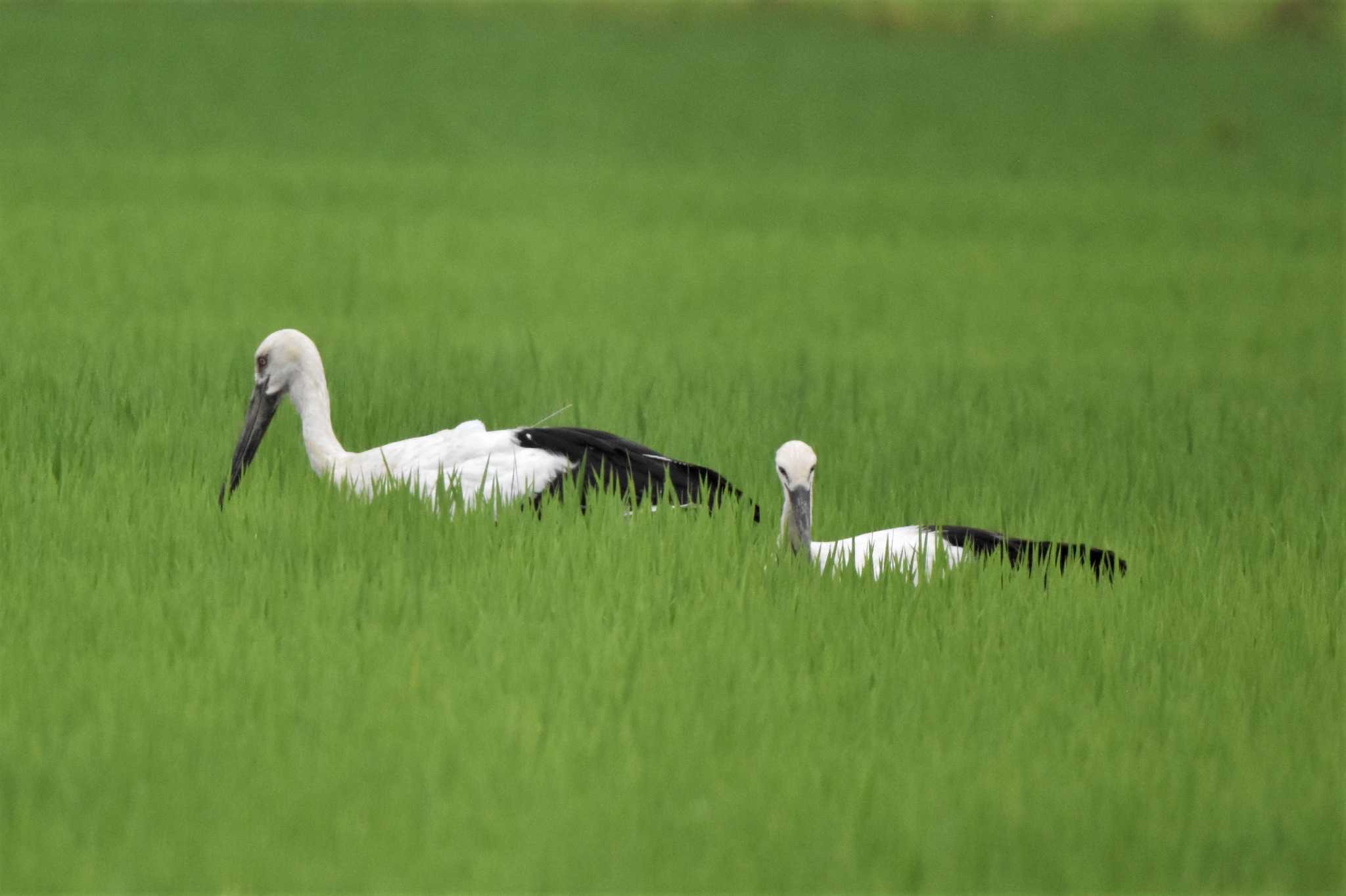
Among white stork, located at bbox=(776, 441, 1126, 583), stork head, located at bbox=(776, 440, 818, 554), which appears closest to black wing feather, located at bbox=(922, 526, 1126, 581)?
white stork, located at bbox=(776, 441, 1126, 583)

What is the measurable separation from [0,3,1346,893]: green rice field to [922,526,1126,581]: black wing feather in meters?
0.14

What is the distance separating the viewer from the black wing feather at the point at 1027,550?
5.05 m

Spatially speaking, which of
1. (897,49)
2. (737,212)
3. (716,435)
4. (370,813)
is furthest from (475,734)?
(897,49)

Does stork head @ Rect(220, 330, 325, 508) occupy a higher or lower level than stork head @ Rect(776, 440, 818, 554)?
higher

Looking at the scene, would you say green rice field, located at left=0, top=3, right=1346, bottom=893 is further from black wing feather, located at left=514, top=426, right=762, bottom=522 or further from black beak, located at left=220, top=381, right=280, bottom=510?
black wing feather, located at left=514, top=426, right=762, bottom=522

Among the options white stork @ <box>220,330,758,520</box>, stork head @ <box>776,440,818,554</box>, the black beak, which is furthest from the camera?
the black beak

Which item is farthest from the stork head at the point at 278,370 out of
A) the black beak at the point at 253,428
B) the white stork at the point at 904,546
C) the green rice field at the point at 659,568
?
the white stork at the point at 904,546

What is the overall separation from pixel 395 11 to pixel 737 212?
63.9 ft

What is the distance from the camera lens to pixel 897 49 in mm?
34406

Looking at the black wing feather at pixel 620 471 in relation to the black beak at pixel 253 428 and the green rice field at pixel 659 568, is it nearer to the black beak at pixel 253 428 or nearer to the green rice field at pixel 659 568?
the green rice field at pixel 659 568

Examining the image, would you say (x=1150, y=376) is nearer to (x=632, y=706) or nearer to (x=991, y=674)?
(x=991, y=674)

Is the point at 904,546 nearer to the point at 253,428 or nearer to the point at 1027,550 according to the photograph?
the point at 1027,550

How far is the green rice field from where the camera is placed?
10.4 feet

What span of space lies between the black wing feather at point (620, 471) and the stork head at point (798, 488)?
48 cm
